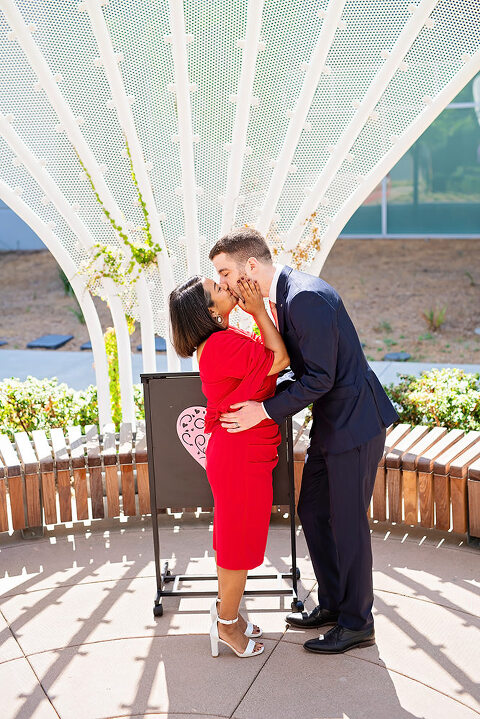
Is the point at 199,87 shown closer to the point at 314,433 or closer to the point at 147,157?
the point at 147,157

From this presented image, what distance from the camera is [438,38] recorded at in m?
5.14

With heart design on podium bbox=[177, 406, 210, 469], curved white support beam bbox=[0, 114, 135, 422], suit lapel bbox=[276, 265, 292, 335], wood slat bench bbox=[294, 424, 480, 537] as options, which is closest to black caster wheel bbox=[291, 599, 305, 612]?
heart design on podium bbox=[177, 406, 210, 469]

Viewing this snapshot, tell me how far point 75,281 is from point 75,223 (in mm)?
504

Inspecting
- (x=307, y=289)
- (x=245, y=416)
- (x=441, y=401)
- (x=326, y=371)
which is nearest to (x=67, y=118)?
(x=307, y=289)

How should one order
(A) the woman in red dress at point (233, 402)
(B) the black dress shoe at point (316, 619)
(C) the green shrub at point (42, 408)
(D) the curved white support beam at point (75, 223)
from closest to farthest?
1. (A) the woman in red dress at point (233, 402)
2. (B) the black dress shoe at point (316, 619)
3. (D) the curved white support beam at point (75, 223)
4. (C) the green shrub at point (42, 408)

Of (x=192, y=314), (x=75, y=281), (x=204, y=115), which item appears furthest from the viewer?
(x=75, y=281)

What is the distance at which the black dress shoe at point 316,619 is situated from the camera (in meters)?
4.10

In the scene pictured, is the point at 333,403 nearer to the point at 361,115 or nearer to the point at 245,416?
the point at 245,416

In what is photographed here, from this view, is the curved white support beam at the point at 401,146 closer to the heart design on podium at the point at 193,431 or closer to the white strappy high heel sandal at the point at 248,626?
the heart design on podium at the point at 193,431

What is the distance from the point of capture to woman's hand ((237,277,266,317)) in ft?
12.0

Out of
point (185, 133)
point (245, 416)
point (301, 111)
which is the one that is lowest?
point (245, 416)

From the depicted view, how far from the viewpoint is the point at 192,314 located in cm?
366

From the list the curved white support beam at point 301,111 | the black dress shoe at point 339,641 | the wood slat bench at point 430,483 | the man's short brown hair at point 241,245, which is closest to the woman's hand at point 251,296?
the man's short brown hair at point 241,245

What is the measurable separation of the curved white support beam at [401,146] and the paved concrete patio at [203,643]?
87.8 inches
